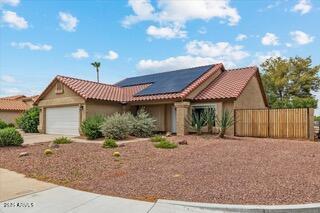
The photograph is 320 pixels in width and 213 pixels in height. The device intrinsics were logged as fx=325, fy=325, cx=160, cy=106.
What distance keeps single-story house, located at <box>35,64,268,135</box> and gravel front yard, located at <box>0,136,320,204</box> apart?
25.1ft

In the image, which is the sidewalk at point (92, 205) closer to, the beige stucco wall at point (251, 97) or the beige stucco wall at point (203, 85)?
the beige stucco wall at point (203, 85)

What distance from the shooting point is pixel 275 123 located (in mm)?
20203

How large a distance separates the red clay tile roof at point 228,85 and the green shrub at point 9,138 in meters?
11.7

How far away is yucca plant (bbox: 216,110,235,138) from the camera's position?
63.1 feet

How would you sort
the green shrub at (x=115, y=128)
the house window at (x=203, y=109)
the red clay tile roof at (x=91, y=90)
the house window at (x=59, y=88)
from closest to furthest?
the green shrub at (x=115, y=128), the house window at (x=203, y=109), the red clay tile roof at (x=91, y=90), the house window at (x=59, y=88)

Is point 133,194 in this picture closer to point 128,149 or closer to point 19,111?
point 128,149

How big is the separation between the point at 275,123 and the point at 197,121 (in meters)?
4.82

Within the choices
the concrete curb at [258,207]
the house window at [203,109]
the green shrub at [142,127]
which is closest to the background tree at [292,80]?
the house window at [203,109]

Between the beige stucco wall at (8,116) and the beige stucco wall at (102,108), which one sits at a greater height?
the beige stucco wall at (102,108)

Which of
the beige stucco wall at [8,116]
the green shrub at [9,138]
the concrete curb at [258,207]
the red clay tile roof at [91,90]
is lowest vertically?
the concrete curb at [258,207]

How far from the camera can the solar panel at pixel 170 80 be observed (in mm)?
23781

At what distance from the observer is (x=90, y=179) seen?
29.8 ft

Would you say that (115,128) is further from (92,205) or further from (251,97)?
(92,205)

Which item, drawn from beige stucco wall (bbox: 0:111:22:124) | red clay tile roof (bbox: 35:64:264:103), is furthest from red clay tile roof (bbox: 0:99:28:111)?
red clay tile roof (bbox: 35:64:264:103)
